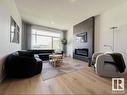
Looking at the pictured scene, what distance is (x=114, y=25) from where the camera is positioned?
13.7ft

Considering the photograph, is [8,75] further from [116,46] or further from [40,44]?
[40,44]

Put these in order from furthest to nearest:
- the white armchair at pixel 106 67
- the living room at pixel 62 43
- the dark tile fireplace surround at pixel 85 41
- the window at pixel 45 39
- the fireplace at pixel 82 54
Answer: the window at pixel 45 39, the fireplace at pixel 82 54, the dark tile fireplace surround at pixel 85 41, the white armchair at pixel 106 67, the living room at pixel 62 43

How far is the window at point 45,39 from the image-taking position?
7441 millimetres

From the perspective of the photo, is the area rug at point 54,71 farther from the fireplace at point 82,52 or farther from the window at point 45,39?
the window at point 45,39

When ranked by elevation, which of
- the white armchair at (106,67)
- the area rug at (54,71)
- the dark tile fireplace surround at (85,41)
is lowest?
the area rug at (54,71)

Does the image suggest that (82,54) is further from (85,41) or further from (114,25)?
Result: (114,25)

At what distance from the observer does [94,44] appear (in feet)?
17.4

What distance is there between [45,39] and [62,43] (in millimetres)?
1735

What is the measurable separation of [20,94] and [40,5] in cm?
344

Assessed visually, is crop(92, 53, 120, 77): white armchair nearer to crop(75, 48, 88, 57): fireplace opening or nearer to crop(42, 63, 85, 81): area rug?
crop(42, 63, 85, 81): area rug

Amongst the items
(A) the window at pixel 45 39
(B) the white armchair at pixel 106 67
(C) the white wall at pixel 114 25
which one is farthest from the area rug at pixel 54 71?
(A) the window at pixel 45 39

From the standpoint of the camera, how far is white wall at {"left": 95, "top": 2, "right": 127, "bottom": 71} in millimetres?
3713

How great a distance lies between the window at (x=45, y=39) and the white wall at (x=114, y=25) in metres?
4.46

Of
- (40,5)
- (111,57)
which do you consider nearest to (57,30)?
(40,5)
